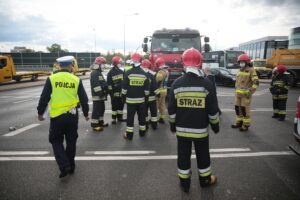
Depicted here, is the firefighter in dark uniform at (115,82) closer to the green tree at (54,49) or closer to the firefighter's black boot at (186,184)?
the firefighter's black boot at (186,184)

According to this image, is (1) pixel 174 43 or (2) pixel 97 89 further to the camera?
(1) pixel 174 43

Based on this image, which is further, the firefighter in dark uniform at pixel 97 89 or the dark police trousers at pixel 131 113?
the firefighter in dark uniform at pixel 97 89

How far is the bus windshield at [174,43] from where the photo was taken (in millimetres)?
11422

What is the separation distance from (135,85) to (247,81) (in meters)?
2.95

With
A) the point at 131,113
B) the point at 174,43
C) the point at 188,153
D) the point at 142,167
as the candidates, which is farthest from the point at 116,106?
the point at 174,43

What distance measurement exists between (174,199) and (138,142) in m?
2.51

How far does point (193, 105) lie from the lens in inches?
131

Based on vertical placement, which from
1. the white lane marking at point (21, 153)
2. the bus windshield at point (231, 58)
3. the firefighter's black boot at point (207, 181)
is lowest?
the white lane marking at point (21, 153)

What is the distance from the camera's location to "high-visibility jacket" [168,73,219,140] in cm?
328

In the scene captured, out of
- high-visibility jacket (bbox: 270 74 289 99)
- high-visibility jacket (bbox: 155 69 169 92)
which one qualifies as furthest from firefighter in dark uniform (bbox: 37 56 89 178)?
high-visibility jacket (bbox: 270 74 289 99)

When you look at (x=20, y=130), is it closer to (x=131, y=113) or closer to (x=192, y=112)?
(x=131, y=113)

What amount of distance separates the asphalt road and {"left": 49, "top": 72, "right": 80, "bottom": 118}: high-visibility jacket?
3.63 ft

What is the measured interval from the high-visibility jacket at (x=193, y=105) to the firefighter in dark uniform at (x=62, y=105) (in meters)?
1.63

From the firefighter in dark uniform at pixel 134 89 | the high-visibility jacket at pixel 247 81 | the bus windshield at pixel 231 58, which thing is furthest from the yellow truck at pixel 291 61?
the firefighter in dark uniform at pixel 134 89
